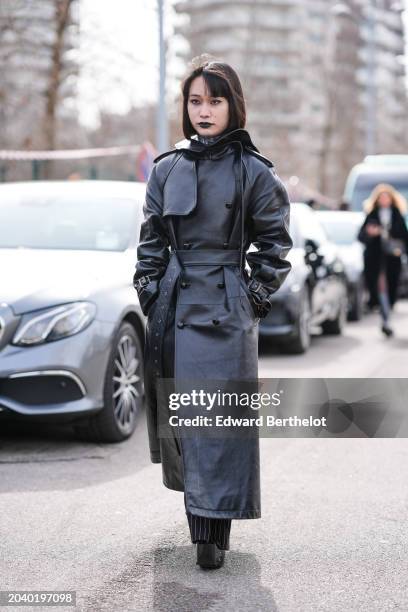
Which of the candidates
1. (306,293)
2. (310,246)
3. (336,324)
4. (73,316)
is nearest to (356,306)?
(336,324)

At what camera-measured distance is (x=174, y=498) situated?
519 centimetres

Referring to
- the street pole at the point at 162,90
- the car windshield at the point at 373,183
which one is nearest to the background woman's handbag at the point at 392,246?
the street pole at the point at 162,90

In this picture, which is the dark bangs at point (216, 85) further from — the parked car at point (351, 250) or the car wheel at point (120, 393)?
the parked car at point (351, 250)

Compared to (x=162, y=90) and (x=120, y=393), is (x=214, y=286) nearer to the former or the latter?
(x=120, y=393)

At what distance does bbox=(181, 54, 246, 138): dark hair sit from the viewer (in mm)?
4094

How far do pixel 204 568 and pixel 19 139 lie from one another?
77.2 feet

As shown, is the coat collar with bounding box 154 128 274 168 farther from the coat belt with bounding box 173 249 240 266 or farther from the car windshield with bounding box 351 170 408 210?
the car windshield with bounding box 351 170 408 210

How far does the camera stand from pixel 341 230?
54.4 feet

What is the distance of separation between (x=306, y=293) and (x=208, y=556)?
707cm

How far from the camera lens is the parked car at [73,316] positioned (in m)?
5.92

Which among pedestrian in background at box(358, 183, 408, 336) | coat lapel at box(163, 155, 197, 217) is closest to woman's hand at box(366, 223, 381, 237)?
pedestrian in background at box(358, 183, 408, 336)

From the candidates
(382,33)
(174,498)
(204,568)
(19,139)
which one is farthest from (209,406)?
(382,33)

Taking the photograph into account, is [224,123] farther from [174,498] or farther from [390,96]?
[390,96]

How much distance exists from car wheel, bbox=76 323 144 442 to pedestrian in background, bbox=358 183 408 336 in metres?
6.41
